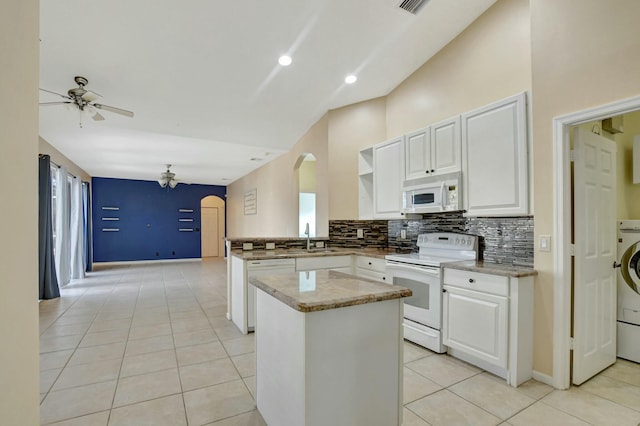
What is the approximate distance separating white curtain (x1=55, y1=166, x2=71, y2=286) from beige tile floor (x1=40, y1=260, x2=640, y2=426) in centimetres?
243

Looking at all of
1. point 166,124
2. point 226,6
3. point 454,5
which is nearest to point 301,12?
point 226,6

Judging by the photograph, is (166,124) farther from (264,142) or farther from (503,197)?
(503,197)

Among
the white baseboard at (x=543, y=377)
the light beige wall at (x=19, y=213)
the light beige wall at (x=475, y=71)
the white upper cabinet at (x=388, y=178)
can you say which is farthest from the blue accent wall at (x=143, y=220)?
the white baseboard at (x=543, y=377)

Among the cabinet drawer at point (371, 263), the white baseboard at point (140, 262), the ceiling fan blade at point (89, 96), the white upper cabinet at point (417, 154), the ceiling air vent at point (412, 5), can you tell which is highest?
the ceiling air vent at point (412, 5)

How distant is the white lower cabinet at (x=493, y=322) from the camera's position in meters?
2.33

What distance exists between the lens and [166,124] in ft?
15.5

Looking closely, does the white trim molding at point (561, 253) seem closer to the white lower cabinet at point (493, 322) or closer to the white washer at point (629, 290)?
the white lower cabinet at point (493, 322)

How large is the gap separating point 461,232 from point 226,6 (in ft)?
10.1

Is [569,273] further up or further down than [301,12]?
further down

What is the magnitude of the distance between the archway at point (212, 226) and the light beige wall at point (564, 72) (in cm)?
1060

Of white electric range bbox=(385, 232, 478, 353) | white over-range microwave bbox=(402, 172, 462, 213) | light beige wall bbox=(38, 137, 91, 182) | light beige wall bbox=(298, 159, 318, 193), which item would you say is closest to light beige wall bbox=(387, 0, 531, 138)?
white over-range microwave bbox=(402, 172, 462, 213)

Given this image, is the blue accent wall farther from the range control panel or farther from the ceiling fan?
the range control panel

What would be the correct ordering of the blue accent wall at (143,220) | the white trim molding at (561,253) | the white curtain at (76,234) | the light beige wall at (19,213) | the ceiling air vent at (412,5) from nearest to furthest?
the light beige wall at (19,213)
the white trim molding at (561,253)
the ceiling air vent at (412,5)
the white curtain at (76,234)
the blue accent wall at (143,220)

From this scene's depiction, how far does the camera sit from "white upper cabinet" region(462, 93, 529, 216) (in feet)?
8.23
